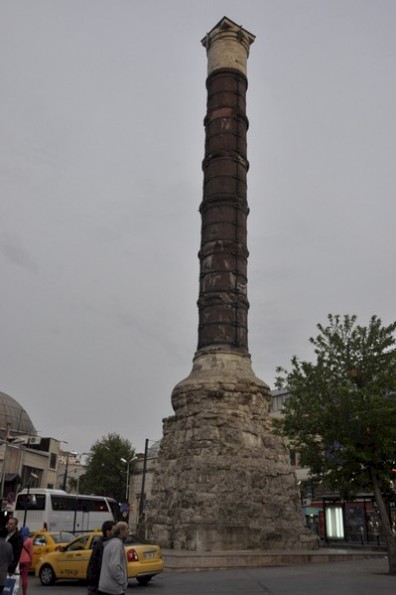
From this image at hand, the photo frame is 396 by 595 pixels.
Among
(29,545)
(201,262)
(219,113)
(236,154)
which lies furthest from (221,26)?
Result: (29,545)

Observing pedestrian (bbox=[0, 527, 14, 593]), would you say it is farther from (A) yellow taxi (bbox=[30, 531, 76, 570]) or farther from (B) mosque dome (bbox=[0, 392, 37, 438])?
(B) mosque dome (bbox=[0, 392, 37, 438])

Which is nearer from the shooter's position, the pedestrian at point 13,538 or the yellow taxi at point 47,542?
the pedestrian at point 13,538

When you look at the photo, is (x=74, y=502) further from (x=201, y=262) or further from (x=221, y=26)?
(x=221, y=26)

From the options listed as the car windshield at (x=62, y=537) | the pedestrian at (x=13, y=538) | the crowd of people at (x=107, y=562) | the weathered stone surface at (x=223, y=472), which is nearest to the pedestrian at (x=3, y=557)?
the crowd of people at (x=107, y=562)

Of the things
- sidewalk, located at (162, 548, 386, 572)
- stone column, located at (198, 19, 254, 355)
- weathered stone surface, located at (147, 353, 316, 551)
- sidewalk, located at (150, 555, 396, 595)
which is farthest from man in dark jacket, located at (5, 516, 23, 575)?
stone column, located at (198, 19, 254, 355)

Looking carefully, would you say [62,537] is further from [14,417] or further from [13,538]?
[14,417]

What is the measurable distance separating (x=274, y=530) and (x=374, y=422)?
29.5ft

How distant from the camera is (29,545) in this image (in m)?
10.4

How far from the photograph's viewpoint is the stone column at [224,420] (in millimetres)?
21719

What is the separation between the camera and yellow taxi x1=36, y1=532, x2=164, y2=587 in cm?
1276

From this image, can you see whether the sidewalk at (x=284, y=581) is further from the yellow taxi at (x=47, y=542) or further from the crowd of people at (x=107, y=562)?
the crowd of people at (x=107, y=562)

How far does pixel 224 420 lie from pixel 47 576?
11.0m

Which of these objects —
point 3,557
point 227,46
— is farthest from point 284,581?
point 227,46

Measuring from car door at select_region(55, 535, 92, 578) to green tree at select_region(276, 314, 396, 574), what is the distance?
6912mm
